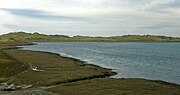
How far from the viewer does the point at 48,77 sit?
2000 inches

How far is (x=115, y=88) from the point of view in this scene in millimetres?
40812

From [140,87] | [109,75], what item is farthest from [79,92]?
[109,75]

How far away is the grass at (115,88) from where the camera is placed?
3809 cm

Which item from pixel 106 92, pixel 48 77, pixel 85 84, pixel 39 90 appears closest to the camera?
pixel 106 92

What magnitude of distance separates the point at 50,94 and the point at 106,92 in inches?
282

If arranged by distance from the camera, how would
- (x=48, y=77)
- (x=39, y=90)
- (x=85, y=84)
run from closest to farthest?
(x=39, y=90), (x=85, y=84), (x=48, y=77)

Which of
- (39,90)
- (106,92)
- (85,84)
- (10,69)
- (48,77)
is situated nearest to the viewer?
(106,92)

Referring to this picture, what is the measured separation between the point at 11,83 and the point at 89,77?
1415 cm

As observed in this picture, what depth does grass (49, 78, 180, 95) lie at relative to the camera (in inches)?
1500

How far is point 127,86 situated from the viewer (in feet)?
140

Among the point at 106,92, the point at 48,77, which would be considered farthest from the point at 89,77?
the point at 106,92

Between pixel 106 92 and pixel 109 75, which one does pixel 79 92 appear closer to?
pixel 106 92

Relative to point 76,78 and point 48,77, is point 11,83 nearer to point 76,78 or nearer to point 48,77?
point 48,77

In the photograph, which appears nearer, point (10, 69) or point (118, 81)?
point (118, 81)
